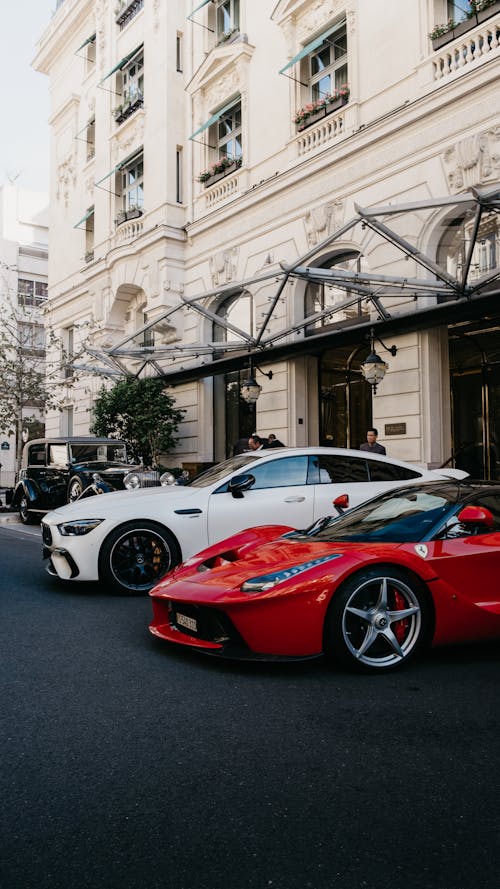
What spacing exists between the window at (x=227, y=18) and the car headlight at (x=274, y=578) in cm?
2016

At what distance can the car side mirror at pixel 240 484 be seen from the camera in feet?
22.6

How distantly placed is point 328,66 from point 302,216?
372 centimetres

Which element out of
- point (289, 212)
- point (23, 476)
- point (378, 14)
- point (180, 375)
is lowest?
point (23, 476)

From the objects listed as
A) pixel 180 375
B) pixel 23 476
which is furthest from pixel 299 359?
pixel 23 476

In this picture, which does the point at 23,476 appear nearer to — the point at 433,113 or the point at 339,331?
the point at 339,331

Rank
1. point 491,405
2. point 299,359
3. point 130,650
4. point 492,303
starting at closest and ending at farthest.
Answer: point 130,650
point 492,303
point 491,405
point 299,359

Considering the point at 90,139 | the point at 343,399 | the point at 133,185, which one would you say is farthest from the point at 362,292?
the point at 90,139

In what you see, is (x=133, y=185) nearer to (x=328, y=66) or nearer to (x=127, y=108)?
(x=127, y=108)

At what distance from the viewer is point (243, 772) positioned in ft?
9.68

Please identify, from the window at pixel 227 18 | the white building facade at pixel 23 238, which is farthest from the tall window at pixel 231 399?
the white building facade at pixel 23 238

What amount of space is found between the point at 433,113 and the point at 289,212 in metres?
4.48

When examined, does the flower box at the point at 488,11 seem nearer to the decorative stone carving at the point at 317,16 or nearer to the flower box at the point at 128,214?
the decorative stone carving at the point at 317,16

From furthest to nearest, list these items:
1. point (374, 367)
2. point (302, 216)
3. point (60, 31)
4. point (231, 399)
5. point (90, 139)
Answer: point (60, 31) → point (90, 139) → point (231, 399) → point (302, 216) → point (374, 367)

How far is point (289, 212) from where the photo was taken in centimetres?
1750
